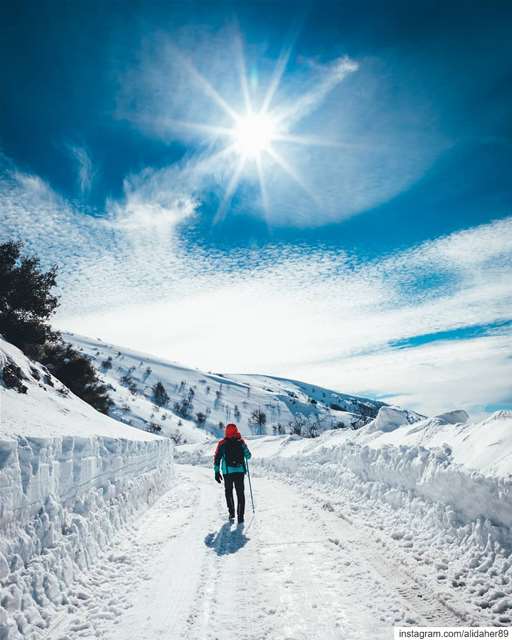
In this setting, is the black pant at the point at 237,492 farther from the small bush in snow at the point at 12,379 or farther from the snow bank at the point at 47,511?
the small bush in snow at the point at 12,379

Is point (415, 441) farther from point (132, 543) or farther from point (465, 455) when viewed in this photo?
point (132, 543)

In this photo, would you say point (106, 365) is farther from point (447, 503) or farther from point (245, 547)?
point (447, 503)

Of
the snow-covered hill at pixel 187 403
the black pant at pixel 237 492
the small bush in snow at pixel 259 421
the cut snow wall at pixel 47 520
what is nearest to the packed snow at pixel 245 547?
the cut snow wall at pixel 47 520

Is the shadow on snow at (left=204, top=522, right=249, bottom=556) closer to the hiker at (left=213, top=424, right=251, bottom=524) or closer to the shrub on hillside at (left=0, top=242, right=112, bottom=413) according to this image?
the hiker at (left=213, top=424, right=251, bottom=524)

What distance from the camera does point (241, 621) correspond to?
3.93m

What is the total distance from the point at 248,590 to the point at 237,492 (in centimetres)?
373

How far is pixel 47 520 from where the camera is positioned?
4.73 metres

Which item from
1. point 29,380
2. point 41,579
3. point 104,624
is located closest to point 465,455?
point 104,624

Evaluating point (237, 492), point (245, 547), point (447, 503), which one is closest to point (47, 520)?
point (245, 547)

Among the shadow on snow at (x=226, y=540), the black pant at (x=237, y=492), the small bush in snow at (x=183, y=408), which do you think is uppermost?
the small bush in snow at (x=183, y=408)

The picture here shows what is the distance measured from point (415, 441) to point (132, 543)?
7.37m

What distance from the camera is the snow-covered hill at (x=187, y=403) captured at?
92438 millimetres

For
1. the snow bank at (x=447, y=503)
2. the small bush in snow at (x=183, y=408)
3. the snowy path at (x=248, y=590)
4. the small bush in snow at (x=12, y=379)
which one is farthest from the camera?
the small bush in snow at (x=183, y=408)

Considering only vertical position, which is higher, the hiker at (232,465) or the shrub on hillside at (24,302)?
the shrub on hillside at (24,302)
